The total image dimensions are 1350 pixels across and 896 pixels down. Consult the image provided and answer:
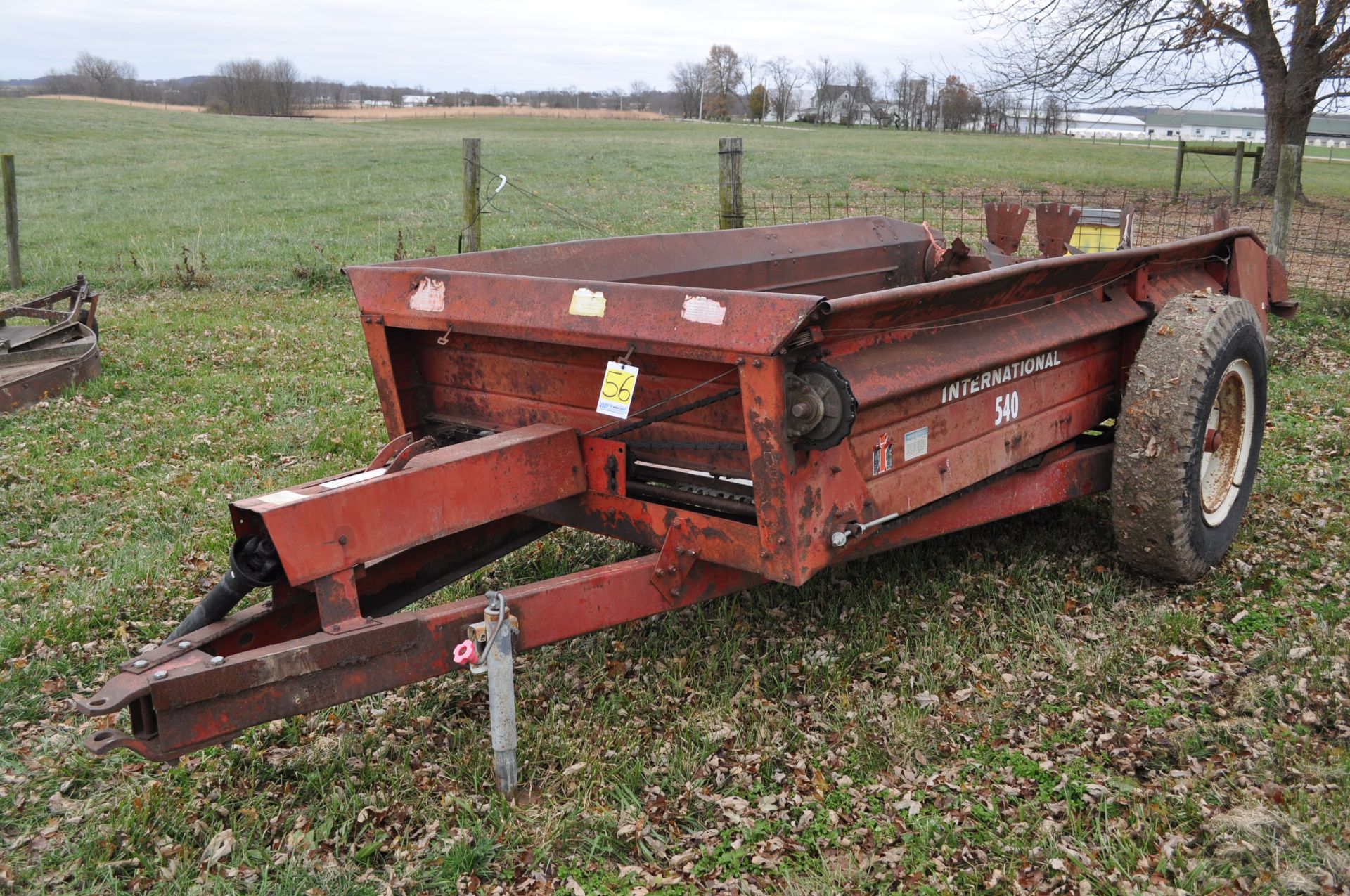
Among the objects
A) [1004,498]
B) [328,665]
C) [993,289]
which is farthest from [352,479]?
[1004,498]

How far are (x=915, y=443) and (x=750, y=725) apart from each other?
1099 mm

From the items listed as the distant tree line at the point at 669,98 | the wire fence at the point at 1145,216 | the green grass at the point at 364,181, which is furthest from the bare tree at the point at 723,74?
the wire fence at the point at 1145,216

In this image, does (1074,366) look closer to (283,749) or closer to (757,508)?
(757,508)

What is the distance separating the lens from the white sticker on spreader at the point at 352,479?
9.77ft

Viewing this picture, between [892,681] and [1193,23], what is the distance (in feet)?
55.6

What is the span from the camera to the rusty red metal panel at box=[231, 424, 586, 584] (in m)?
2.80

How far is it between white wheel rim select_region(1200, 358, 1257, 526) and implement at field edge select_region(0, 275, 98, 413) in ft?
23.8

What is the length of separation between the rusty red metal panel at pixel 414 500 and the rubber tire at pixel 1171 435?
7.36 ft

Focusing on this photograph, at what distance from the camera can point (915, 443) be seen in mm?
3451

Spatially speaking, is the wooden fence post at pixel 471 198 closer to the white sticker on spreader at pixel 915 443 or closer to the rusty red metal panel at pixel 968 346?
the rusty red metal panel at pixel 968 346

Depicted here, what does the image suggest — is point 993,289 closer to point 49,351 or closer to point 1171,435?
point 1171,435

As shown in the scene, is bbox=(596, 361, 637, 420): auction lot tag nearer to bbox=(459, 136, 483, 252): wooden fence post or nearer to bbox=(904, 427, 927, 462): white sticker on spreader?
bbox=(904, 427, 927, 462): white sticker on spreader

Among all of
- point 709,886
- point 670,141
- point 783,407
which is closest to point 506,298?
point 783,407

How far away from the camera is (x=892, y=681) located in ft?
12.6
